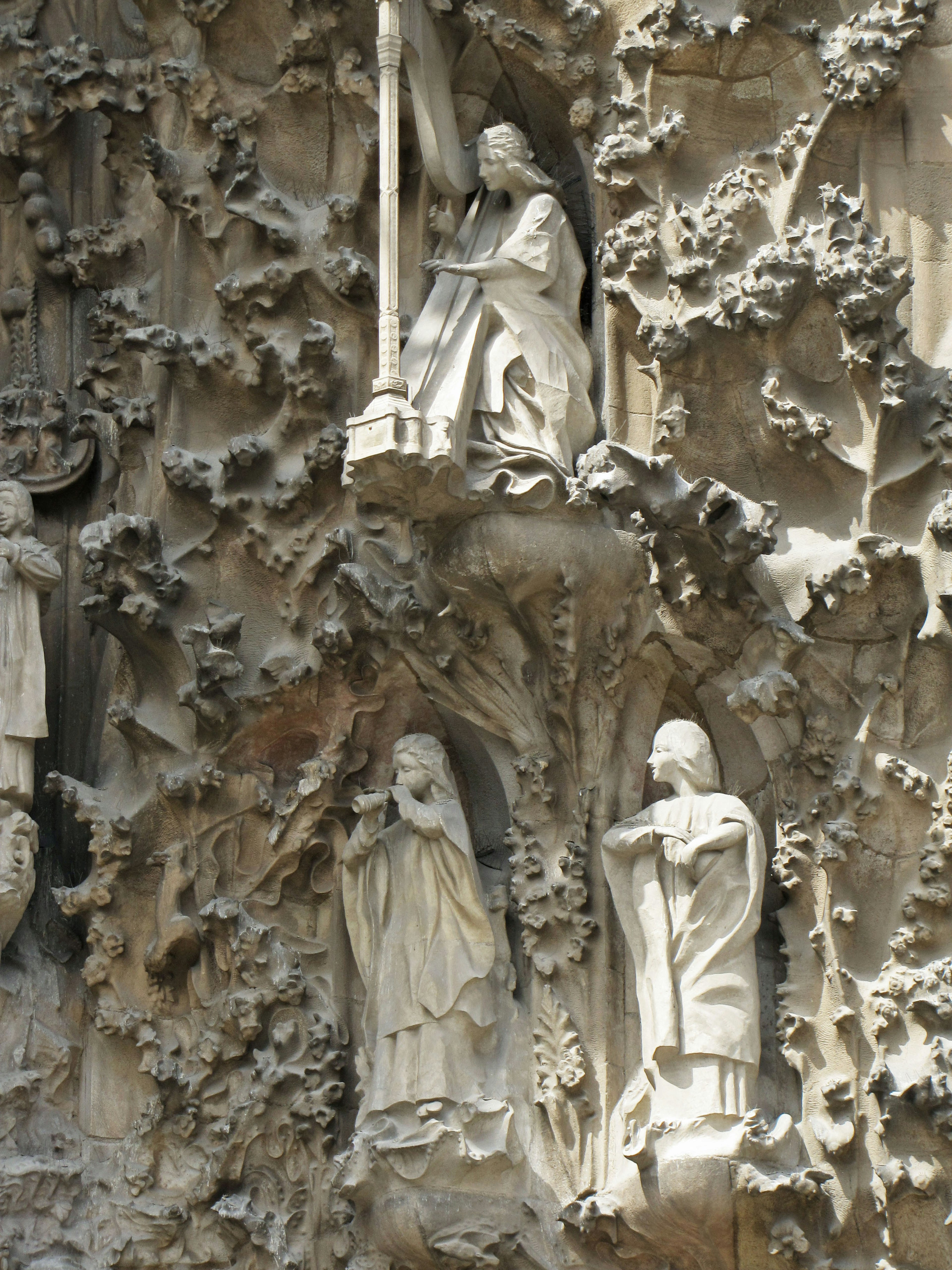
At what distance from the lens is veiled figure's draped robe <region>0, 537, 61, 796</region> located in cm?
932

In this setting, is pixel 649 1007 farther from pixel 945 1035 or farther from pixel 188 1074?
pixel 188 1074

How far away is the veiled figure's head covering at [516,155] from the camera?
9477 millimetres

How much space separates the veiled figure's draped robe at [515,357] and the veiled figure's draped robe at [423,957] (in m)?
1.25

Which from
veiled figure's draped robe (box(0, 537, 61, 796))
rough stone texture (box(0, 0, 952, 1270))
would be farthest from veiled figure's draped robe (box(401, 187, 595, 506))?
veiled figure's draped robe (box(0, 537, 61, 796))

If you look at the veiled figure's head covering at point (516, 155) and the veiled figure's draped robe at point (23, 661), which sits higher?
the veiled figure's head covering at point (516, 155)

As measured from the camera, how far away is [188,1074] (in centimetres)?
909

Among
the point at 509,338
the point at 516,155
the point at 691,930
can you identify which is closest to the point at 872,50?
the point at 516,155

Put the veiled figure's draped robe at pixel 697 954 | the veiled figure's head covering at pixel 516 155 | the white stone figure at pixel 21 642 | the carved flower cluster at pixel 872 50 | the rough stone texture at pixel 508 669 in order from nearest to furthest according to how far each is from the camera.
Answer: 1. the veiled figure's draped robe at pixel 697 954
2. the rough stone texture at pixel 508 669
3. the carved flower cluster at pixel 872 50
4. the white stone figure at pixel 21 642
5. the veiled figure's head covering at pixel 516 155

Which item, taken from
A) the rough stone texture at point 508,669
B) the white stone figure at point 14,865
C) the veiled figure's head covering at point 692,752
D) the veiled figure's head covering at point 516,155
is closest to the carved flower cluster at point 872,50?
the rough stone texture at point 508,669

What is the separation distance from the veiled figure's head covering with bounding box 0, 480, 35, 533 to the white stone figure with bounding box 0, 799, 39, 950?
110 cm

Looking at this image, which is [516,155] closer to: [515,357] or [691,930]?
[515,357]

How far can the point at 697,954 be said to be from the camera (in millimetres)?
8602

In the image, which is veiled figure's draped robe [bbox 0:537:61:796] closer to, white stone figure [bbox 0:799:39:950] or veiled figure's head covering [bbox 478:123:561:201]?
white stone figure [bbox 0:799:39:950]

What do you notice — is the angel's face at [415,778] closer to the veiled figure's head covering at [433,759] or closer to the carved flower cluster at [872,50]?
the veiled figure's head covering at [433,759]
